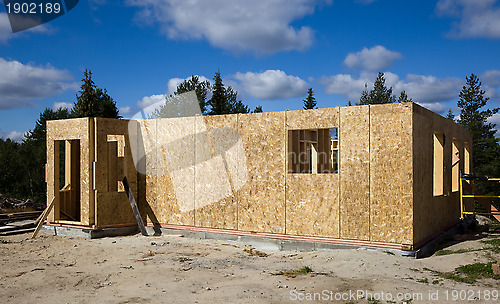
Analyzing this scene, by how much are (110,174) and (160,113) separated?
2966cm

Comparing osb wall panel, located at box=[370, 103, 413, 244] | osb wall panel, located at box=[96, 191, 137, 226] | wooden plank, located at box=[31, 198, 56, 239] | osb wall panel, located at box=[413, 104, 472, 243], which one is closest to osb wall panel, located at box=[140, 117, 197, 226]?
osb wall panel, located at box=[96, 191, 137, 226]

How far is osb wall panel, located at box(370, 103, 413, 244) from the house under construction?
22 mm

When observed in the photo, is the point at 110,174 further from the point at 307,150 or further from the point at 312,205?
the point at 312,205

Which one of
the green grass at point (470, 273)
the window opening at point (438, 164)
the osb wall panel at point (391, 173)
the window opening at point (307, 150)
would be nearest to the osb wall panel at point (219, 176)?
the window opening at point (307, 150)

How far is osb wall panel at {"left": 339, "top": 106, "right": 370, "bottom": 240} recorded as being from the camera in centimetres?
948

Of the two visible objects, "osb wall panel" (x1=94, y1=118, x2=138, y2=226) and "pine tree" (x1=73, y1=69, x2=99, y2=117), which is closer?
"osb wall panel" (x1=94, y1=118, x2=138, y2=226)

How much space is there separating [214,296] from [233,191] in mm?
4919

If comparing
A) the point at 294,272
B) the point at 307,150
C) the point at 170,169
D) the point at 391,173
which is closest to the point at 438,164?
the point at 391,173

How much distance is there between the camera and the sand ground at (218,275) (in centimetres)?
638

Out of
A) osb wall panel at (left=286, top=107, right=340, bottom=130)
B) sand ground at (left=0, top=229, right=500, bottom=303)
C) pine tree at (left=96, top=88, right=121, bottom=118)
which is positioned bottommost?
sand ground at (left=0, top=229, right=500, bottom=303)

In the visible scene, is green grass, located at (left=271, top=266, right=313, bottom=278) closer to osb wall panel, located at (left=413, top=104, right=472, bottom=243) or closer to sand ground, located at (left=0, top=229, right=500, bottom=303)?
sand ground, located at (left=0, top=229, right=500, bottom=303)

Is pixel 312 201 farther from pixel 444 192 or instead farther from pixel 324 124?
pixel 444 192

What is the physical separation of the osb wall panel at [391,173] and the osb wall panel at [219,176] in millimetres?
3556

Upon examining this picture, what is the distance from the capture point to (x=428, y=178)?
1017 cm
